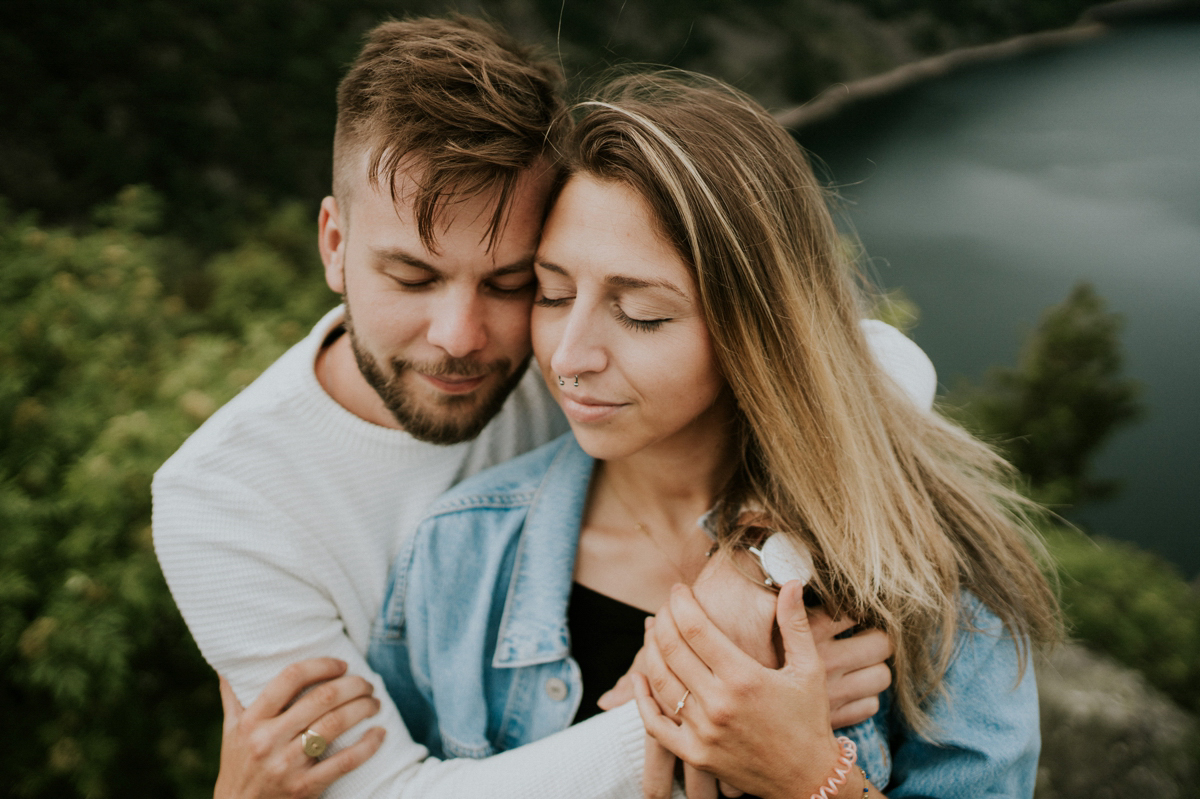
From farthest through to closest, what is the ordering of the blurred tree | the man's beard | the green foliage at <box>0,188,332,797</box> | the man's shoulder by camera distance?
the blurred tree → the green foliage at <box>0,188,332,797</box> → the man's beard → the man's shoulder

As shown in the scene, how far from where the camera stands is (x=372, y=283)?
1.66m

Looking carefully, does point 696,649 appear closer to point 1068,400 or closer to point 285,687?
point 285,687

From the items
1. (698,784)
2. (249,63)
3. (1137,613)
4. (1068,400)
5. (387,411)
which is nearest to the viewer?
(698,784)

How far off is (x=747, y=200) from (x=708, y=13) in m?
5.01

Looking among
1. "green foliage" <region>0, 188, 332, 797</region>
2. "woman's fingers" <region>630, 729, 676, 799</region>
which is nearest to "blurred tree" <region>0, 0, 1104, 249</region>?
"green foliage" <region>0, 188, 332, 797</region>

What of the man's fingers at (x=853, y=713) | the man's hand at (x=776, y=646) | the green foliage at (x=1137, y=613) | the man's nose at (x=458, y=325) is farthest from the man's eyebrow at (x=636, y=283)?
the green foliage at (x=1137, y=613)

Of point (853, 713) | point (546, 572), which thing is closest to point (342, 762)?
point (546, 572)

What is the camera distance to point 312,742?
1.52 metres

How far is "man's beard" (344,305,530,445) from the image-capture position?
68.8 inches

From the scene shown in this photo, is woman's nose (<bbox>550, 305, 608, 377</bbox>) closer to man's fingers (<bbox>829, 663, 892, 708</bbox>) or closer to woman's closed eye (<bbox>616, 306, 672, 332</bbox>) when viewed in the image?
woman's closed eye (<bbox>616, 306, 672, 332</bbox>)

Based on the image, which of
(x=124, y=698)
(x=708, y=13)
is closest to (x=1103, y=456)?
(x=708, y=13)

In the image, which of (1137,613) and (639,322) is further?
(1137,613)

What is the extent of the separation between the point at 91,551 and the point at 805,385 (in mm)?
2137

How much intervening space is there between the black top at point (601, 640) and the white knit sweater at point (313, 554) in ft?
0.59
